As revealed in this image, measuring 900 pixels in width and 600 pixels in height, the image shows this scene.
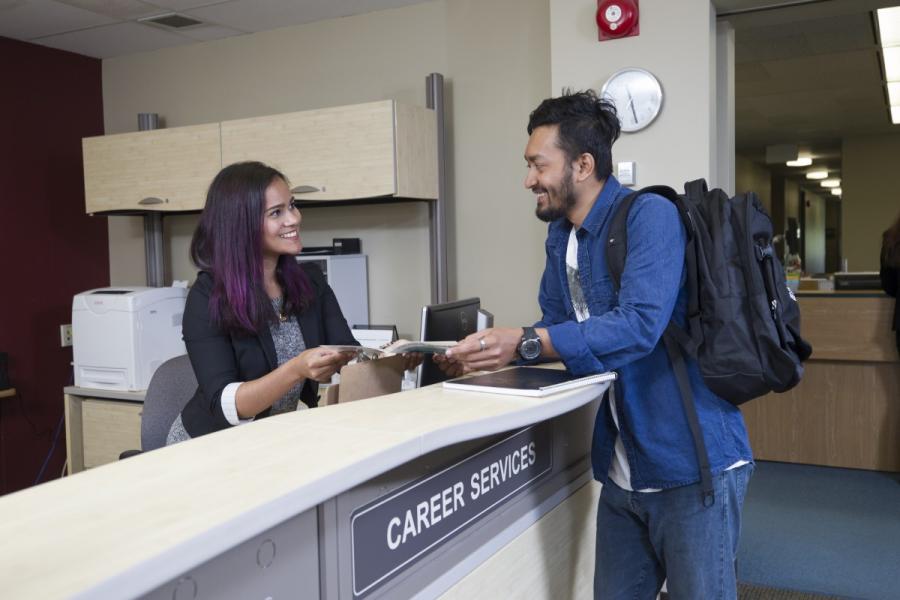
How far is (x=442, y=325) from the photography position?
1885mm

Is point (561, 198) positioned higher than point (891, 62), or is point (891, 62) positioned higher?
point (891, 62)

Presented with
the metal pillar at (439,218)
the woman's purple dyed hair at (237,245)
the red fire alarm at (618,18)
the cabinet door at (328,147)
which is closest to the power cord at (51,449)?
the cabinet door at (328,147)

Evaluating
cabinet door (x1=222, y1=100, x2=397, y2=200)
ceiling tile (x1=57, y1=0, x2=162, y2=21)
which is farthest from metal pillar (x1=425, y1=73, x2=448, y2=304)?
ceiling tile (x1=57, y1=0, x2=162, y2=21)

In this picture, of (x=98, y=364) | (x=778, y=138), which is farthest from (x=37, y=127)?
(x=778, y=138)

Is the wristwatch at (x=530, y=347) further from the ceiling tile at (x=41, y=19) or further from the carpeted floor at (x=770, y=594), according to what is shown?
the ceiling tile at (x=41, y=19)

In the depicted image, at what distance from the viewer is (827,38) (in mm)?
4867

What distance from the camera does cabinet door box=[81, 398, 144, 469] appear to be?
12.4ft

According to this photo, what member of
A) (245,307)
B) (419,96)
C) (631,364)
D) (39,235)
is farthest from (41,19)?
(631,364)

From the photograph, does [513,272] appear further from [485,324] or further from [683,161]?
[485,324]

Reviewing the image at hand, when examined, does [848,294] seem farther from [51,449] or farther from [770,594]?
[51,449]

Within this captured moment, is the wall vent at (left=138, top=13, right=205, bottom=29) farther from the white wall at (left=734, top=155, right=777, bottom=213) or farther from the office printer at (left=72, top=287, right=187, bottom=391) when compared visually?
the white wall at (left=734, top=155, right=777, bottom=213)

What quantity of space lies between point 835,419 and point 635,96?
2.43 metres

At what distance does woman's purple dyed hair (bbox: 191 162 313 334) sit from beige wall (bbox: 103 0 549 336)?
194 centimetres

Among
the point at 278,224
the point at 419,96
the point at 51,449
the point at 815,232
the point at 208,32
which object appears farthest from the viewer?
the point at 815,232
